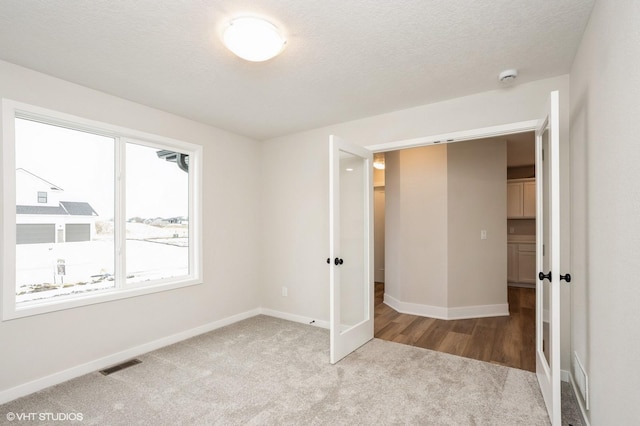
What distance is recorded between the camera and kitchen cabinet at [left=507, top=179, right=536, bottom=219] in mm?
6160

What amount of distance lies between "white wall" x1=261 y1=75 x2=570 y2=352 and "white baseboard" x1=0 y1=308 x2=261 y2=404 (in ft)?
3.41

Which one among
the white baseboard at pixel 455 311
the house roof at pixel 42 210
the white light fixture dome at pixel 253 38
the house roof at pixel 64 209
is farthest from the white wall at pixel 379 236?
the house roof at pixel 42 210

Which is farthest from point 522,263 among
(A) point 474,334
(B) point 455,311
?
(A) point 474,334

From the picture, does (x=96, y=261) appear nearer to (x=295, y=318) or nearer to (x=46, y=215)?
(x=46, y=215)

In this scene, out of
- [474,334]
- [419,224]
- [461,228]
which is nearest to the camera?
[474,334]

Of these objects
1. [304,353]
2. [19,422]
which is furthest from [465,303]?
[19,422]

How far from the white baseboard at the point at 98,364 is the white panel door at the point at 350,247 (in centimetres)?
175

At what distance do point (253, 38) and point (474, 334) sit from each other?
3.77 m

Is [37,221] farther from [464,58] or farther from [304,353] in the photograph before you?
[464,58]

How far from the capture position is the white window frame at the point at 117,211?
7.55 ft

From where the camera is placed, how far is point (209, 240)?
3.83 m

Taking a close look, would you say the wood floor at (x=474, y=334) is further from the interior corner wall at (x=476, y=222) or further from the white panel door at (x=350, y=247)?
the white panel door at (x=350, y=247)

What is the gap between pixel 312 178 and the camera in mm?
4074

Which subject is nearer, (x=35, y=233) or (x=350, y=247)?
(x=35, y=233)
